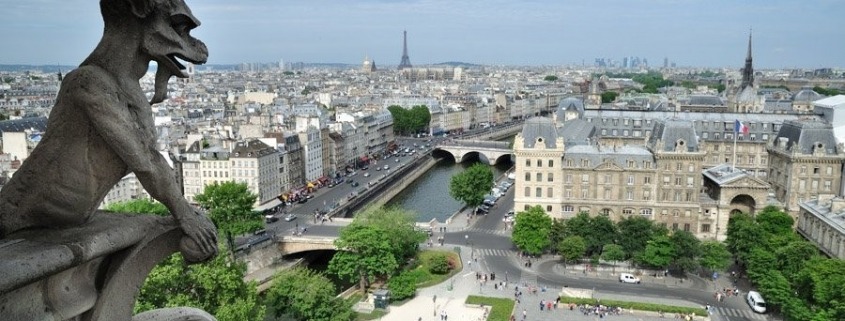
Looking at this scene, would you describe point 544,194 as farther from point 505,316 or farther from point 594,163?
point 505,316

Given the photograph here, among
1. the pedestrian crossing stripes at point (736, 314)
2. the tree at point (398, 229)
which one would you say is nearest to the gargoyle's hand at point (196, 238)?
the tree at point (398, 229)

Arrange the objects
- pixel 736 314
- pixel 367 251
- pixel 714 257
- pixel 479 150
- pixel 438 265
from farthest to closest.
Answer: pixel 479 150 → pixel 438 265 → pixel 714 257 → pixel 367 251 → pixel 736 314

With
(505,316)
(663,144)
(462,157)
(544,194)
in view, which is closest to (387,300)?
(505,316)

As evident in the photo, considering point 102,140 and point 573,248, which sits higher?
point 102,140

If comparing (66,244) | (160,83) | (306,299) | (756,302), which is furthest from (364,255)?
(66,244)

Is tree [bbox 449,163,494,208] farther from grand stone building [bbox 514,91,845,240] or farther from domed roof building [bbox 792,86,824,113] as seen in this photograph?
domed roof building [bbox 792,86,824,113]

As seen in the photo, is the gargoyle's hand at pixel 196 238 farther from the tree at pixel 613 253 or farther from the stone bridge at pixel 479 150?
the stone bridge at pixel 479 150

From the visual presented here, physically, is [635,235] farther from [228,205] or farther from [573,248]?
[228,205]
